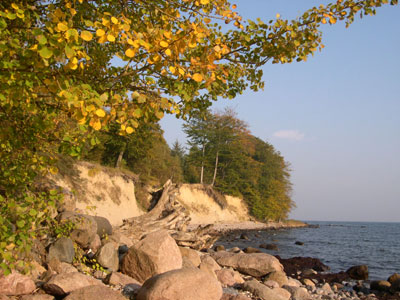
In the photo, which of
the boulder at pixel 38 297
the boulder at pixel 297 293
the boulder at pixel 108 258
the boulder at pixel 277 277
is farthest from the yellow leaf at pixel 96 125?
the boulder at pixel 277 277

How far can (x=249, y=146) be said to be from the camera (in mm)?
67875

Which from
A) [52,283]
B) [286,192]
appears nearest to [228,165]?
[286,192]

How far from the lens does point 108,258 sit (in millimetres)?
7965

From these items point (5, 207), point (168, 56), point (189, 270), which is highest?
point (168, 56)

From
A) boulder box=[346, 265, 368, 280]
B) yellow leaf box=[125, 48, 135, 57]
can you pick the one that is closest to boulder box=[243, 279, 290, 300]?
yellow leaf box=[125, 48, 135, 57]

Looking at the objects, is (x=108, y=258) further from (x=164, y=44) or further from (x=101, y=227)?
(x=164, y=44)

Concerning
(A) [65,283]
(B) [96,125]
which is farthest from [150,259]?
(B) [96,125]

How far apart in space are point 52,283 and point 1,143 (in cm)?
303

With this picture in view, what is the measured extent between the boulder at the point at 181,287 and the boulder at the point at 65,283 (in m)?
1.03

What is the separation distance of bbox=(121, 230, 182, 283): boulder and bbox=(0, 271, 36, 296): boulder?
2.50m

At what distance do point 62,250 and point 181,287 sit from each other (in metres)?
3.13

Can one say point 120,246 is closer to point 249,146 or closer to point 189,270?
point 189,270

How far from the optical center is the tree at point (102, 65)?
2.42m

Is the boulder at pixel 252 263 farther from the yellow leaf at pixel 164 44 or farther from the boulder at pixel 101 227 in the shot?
the yellow leaf at pixel 164 44
